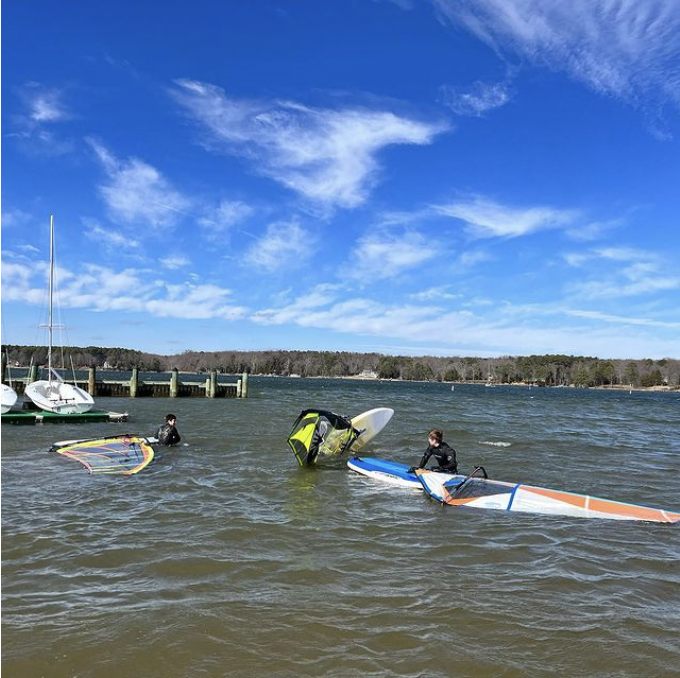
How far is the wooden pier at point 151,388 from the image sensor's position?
4492 cm

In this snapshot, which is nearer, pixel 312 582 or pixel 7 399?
pixel 312 582

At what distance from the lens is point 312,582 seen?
6.87 m

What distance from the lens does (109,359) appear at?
591ft

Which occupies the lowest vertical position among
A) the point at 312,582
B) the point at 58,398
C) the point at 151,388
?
the point at 312,582

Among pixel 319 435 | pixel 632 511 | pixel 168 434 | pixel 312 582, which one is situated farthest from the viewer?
pixel 168 434

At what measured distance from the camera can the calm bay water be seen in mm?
5059

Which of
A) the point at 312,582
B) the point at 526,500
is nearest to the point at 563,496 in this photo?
the point at 526,500

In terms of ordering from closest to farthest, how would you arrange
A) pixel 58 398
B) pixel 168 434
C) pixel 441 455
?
pixel 441 455 < pixel 168 434 < pixel 58 398

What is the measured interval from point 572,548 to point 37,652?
734cm

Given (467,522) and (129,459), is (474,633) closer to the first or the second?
(467,522)

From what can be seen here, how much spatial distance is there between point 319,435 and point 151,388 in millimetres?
35923

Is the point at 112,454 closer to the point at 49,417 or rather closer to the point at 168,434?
the point at 168,434

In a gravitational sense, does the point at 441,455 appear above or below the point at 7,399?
below

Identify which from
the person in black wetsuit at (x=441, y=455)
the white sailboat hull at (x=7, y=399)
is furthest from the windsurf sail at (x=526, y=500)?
the white sailboat hull at (x=7, y=399)
